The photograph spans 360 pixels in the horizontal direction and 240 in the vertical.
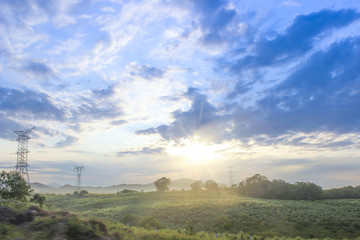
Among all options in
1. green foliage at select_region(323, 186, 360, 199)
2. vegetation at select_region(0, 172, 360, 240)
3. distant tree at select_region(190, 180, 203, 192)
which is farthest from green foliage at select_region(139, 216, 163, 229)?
distant tree at select_region(190, 180, 203, 192)

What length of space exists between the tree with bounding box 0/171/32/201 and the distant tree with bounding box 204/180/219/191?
321 ft

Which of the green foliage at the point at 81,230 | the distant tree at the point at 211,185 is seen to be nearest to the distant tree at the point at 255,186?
the distant tree at the point at 211,185

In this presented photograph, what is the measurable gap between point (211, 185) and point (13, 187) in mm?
101958

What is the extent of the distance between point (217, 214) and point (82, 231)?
48166 millimetres

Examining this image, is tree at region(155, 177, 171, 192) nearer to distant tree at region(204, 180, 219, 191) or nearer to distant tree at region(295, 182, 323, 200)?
distant tree at region(204, 180, 219, 191)

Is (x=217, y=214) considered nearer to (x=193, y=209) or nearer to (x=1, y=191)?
(x=193, y=209)

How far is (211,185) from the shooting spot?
428 ft

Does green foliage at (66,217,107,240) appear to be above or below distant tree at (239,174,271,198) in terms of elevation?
above

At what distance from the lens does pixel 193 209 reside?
2447 inches

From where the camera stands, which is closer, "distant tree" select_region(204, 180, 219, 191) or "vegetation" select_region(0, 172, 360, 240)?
"vegetation" select_region(0, 172, 360, 240)

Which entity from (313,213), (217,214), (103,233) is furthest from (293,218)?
(103,233)

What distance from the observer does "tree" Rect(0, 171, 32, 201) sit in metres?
42.0

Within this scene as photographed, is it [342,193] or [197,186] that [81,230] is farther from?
[197,186]

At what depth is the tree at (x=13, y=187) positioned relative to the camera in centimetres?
4203
